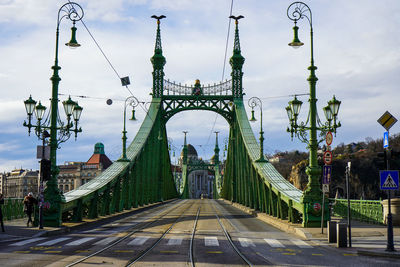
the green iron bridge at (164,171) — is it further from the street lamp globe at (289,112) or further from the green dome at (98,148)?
the green dome at (98,148)

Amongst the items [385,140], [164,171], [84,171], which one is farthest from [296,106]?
[84,171]

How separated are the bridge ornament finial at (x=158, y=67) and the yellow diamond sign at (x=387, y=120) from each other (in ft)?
112

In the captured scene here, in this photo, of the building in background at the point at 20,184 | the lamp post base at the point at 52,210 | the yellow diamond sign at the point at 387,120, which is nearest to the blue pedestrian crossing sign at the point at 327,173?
the yellow diamond sign at the point at 387,120

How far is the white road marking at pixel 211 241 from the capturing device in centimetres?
1579

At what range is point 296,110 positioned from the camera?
2169 centimetres

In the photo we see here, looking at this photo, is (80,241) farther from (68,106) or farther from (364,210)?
(364,210)

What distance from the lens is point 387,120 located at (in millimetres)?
15328

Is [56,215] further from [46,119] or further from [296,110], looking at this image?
[296,110]

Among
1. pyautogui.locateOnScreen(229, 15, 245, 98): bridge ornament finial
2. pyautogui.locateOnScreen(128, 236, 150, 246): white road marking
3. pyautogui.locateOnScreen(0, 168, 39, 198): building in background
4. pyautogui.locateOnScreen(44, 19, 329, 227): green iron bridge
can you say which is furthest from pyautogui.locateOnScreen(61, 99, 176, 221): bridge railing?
pyautogui.locateOnScreen(0, 168, 39, 198): building in background

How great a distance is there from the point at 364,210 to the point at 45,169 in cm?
1637

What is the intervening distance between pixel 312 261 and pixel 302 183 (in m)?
89.9

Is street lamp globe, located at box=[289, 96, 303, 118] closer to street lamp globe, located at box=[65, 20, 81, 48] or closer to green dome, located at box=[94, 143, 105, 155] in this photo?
street lamp globe, located at box=[65, 20, 81, 48]

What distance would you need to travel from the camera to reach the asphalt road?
39.3 ft

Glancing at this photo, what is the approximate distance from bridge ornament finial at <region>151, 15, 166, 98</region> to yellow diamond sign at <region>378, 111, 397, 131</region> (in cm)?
3417
